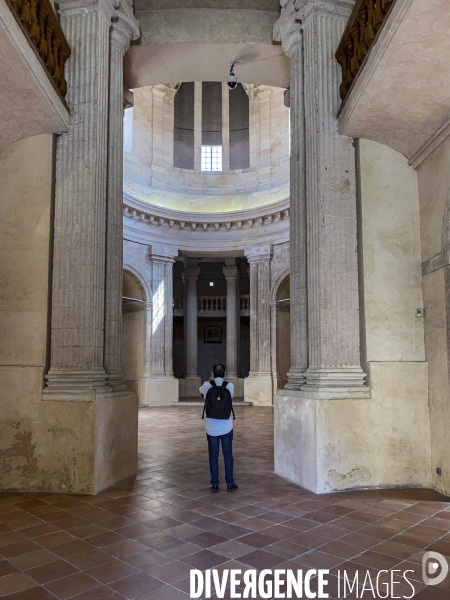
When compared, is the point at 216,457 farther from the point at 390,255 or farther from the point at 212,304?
the point at 212,304

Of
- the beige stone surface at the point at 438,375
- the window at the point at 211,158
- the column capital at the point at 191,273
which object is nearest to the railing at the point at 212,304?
the column capital at the point at 191,273

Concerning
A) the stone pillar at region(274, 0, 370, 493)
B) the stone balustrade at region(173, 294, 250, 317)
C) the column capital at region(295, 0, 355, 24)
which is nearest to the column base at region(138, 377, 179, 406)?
the stone balustrade at region(173, 294, 250, 317)

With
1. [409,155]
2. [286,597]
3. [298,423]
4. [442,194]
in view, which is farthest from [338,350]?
[286,597]

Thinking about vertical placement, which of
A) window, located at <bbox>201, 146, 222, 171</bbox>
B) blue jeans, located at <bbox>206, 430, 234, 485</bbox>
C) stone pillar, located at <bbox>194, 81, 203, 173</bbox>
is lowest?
blue jeans, located at <bbox>206, 430, 234, 485</bbox>

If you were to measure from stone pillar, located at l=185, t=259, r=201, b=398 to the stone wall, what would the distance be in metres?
16.9

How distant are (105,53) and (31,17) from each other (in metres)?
1.76

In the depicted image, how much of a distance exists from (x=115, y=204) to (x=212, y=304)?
19.2m

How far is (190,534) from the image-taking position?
16.4ft

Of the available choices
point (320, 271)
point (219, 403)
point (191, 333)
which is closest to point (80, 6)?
point (320, 271)

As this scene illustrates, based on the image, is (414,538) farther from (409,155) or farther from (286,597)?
(409,155)

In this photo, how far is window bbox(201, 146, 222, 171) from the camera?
23.3 metres

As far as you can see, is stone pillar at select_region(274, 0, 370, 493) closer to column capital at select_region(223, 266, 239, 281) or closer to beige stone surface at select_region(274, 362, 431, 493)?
beige stone surface at select_region(274, 362, 431, 493)

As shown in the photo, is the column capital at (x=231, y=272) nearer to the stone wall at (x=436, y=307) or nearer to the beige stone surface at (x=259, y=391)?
the beige stone surface at (x=259, y=391)

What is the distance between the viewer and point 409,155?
743 centimetres
